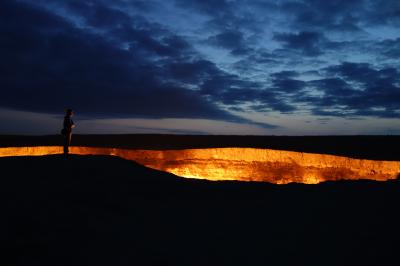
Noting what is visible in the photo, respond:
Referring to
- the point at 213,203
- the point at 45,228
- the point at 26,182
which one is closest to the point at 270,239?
the point at 213,203

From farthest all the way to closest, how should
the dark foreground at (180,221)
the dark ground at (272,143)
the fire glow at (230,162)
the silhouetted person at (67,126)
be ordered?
the dark ground at (272,143) → the fire glow at (230,162) → the silhouetted person at (67,126) → the dark foreground at (180,221)

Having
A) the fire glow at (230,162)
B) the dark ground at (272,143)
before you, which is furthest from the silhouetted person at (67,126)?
the dark ground at (272,143)

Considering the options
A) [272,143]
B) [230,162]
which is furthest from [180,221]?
[272,143]

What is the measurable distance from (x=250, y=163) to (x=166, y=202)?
954cm

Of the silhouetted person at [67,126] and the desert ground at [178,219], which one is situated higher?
the silhouetted person at [67,126]

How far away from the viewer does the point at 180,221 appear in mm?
5645

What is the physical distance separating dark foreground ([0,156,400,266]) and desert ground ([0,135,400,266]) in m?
0.01

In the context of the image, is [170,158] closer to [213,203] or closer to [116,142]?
[116,142]

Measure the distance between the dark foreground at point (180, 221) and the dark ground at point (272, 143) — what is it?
947cm

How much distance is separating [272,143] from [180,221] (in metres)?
13.5

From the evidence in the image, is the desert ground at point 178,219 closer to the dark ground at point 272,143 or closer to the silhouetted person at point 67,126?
the silhouetted person at point 67,126

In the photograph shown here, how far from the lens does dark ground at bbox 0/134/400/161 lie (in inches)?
650

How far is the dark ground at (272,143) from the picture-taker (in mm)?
16516

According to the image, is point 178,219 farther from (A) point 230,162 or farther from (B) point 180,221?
(A) point 230,162
